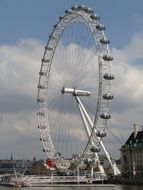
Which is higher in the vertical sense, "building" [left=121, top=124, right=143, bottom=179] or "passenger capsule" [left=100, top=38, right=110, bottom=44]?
"passenger capsule" [left=100, top=38, right=110, bottom=44]

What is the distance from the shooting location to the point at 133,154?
3396 inches

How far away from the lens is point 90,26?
5103 centimetres

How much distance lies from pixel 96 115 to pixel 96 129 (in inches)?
62.7

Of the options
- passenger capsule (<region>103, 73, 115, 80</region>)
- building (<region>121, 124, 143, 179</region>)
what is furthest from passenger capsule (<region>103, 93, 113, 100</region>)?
building (<region>121, 124, 143, 179</region>)

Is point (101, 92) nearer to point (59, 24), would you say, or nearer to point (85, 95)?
point (85, 95)

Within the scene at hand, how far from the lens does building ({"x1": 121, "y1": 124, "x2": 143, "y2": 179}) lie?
274 feet

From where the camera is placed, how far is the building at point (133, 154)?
83.6 metres

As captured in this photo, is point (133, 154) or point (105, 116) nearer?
point (105, 116)

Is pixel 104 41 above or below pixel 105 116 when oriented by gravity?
above

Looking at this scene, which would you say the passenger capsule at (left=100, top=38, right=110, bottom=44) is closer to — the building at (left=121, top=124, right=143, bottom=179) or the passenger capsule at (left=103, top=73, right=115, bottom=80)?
the passenger capsule at (left=103, top=73, right=115, bottom=80)

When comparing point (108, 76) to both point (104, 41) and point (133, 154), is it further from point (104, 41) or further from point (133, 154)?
point (133, 154)

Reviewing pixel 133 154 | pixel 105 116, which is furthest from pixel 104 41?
pixel 133 154

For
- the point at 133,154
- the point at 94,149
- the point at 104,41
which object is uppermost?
the point at 104,41

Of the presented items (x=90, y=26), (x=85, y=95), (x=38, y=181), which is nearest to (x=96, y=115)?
(x=85, y=95)
